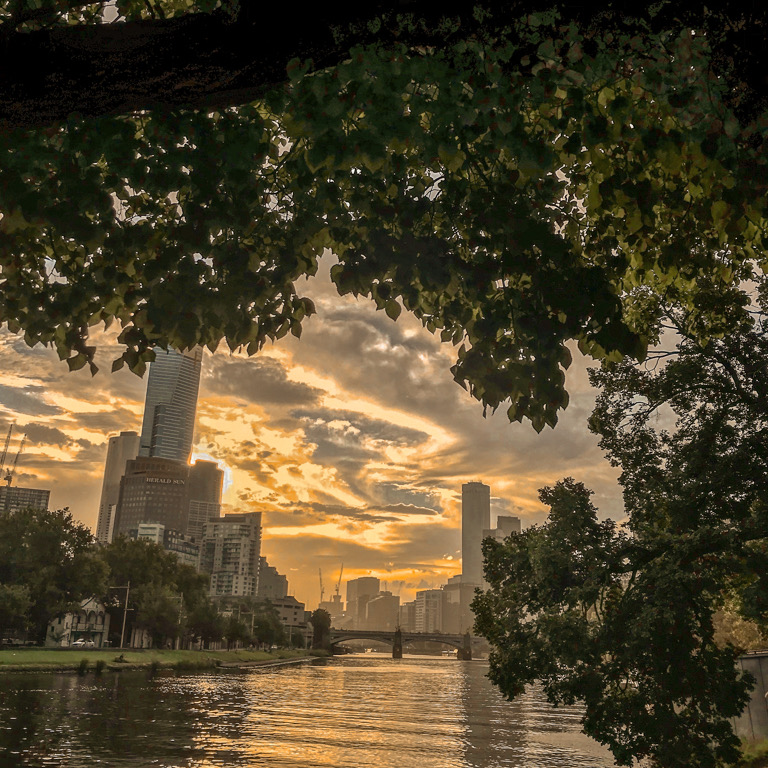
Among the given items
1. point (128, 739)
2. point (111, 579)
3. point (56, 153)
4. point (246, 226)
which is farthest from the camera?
point (111, 579)

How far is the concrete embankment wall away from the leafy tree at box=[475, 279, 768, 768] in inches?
237

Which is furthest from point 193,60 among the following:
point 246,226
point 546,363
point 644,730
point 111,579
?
point 111,579

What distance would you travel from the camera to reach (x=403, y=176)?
589 cm

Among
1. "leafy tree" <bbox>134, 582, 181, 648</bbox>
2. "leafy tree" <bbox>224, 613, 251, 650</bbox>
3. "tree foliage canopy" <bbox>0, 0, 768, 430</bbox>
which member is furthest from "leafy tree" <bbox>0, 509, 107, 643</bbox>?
"tree foliage canopy" <bbox>0, 0, 768, 430</bbox>

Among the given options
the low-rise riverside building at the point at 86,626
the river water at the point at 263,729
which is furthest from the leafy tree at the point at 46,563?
the low-rise riverside building at the point at 86,626

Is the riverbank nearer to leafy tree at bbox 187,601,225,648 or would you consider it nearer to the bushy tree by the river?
the bushy tree by the river

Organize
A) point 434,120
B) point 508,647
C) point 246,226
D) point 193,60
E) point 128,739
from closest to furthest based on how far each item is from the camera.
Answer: point 193,60 → point 434,120 → point 246,226 → point 508,647 → point 128,739

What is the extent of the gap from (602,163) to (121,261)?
3.95 metres

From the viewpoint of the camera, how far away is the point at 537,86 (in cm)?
457

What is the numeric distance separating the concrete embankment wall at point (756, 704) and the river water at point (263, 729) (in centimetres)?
785

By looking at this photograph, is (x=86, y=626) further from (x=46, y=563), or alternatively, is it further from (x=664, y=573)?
(x=664, y=573)

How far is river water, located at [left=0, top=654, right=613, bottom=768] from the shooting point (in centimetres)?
2620

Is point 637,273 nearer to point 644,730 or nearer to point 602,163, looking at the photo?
point 602,163

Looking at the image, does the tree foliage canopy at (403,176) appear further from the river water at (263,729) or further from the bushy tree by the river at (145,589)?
the bushy tree by the river at (145,589)
